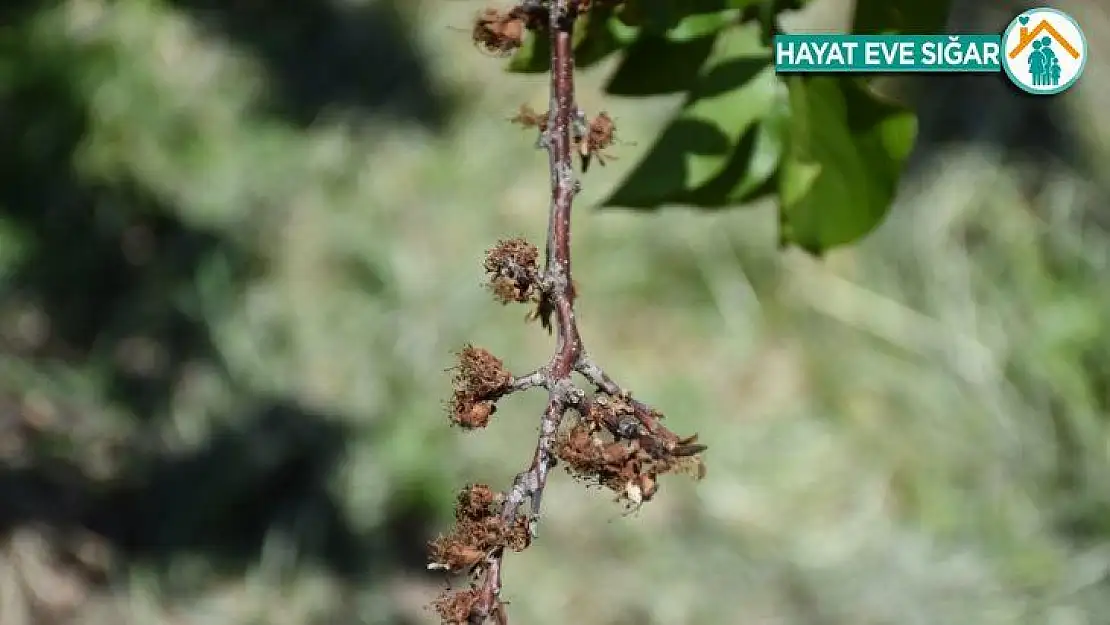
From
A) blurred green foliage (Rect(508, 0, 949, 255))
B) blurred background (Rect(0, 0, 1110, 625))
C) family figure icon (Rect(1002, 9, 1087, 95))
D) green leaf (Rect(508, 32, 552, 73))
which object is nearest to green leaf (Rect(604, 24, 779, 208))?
blurred green foliage (Rect(508, 0, 949, 255))

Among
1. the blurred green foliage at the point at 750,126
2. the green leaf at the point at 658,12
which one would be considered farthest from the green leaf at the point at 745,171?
the green leaf at the point at 658,12

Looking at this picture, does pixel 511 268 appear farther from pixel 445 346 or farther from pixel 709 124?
pixel 445 346

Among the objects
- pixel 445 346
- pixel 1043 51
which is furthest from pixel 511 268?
pixel 445 346

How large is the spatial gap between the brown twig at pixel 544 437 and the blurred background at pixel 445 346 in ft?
4.88

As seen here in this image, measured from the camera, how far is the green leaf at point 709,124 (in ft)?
2.93

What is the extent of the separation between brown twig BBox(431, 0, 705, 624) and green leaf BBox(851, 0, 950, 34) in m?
0.27

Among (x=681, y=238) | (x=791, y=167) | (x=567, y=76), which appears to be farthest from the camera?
(x=681, y=238)

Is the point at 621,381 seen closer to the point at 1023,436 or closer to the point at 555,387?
the point at 1023,436

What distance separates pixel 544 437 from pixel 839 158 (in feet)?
1.23

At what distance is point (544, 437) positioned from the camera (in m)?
0.61

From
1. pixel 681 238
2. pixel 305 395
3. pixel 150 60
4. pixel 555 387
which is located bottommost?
pixel 555 387

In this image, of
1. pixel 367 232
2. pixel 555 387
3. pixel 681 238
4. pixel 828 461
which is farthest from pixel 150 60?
pixel 555 387

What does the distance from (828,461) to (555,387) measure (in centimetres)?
197

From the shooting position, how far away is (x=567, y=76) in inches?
29.1
